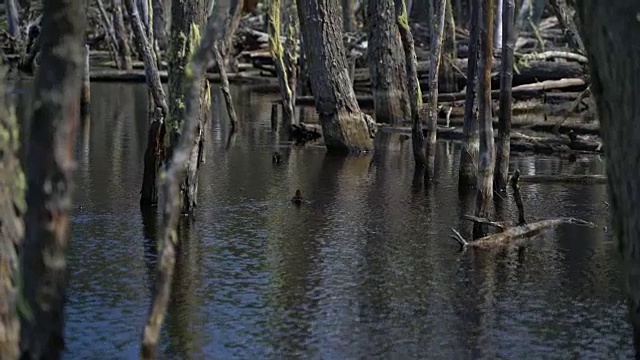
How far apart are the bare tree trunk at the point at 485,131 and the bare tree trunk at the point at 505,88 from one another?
1.36 metres

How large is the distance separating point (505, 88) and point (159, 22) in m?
18.8

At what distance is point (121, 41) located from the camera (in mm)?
31516

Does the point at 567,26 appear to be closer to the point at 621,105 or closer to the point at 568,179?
the point at 568,179

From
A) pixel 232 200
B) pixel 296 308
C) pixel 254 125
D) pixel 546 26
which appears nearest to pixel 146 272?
pixel 296 308

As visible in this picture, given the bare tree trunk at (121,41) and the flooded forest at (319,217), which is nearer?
the flooded forest at (319,217)

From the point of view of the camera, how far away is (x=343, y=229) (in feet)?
Result: 39.5

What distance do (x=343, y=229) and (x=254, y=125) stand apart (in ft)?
35.9

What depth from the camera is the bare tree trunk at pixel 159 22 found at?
90.9ft

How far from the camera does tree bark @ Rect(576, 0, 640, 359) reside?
209 inches

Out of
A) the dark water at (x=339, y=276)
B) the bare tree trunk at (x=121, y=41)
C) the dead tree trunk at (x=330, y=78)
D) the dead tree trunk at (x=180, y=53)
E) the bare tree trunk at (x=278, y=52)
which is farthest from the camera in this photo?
the bare tree trunk at (x=121, y=41)

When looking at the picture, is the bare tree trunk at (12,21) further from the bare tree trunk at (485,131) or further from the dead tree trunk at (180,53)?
the bare tree trunk at (485,131)

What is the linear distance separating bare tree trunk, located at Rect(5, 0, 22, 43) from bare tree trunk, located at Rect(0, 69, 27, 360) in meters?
27.8

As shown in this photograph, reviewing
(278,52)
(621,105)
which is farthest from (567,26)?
(621,105)

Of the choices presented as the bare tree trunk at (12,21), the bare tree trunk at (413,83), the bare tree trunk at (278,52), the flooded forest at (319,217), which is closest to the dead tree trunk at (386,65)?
the flooded forest at (319,217)
